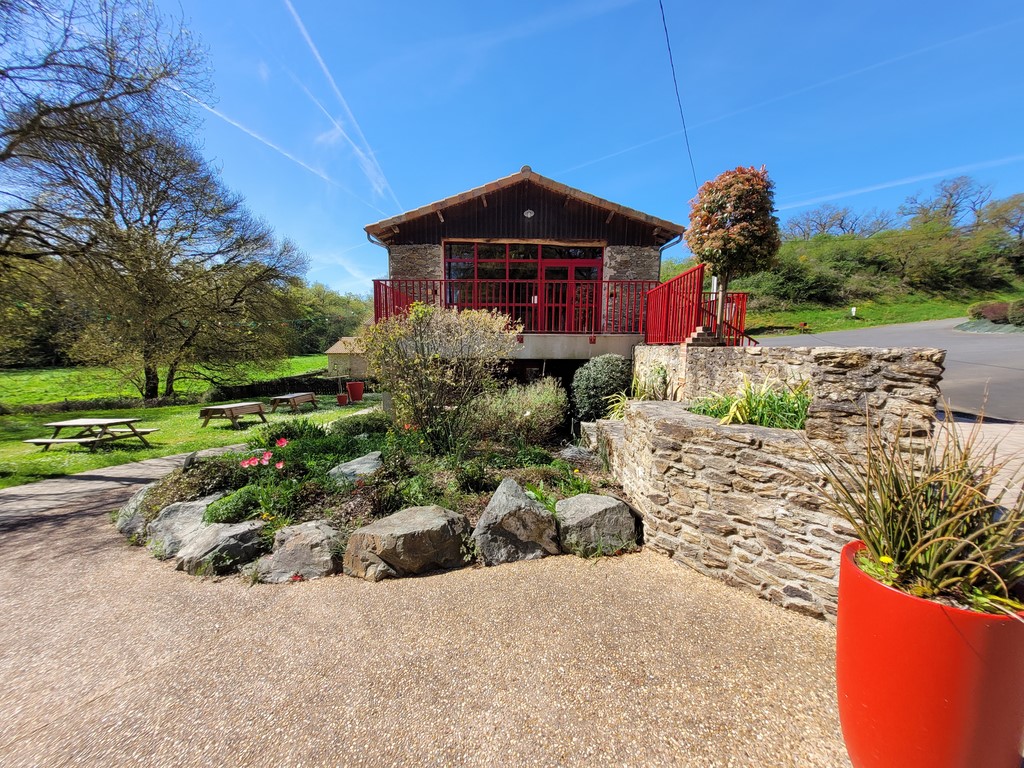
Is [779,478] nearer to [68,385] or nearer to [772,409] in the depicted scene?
[772,409]

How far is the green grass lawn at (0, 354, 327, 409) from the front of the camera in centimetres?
1336

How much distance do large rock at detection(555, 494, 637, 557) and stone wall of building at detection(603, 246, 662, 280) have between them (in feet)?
24.3

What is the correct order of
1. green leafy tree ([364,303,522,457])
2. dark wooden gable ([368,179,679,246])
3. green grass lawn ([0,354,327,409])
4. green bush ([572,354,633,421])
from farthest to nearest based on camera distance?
green grass lawn ([0,354,327,409])
dark wooden gable ([368,179,679,246])
green bush ([572,354,633,421])
green leafy tree ([364,303,522,457])

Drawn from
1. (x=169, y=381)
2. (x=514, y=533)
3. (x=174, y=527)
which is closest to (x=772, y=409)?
(x=514, y=533)

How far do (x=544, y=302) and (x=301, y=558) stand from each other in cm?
627

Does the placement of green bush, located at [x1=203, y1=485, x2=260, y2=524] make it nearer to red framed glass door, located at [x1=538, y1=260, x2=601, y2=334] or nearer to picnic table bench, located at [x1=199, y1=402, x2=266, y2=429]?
red framed glass door, located at [x1=538, y1=260, x2=601, y2=334]

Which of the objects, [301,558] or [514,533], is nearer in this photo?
[301,558]

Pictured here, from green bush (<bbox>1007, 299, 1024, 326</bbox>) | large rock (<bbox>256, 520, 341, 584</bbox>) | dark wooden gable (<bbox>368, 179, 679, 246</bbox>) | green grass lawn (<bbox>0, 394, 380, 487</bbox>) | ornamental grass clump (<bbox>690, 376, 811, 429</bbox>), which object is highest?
dark wooden gable (<bbox>368, 179, 679, 246</bbox>)

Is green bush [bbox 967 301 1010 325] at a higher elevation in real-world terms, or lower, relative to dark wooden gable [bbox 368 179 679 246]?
lower

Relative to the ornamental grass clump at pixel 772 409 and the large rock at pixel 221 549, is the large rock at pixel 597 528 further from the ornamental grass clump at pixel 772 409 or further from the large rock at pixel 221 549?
the large rock at pixel 221 549

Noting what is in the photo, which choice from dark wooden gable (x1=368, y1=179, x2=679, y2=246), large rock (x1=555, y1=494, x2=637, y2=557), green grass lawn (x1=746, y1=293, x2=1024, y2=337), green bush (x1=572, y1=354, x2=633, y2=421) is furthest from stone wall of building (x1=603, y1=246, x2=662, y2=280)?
green grass lawn (x1=746, y1=293, x2=1024, y2=337)

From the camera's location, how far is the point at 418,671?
7.06 ft

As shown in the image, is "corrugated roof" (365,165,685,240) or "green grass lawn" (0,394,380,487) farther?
"corrugated roof" (365,165,685,240)

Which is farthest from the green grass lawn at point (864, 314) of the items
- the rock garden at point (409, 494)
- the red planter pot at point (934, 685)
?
the red planter pot at point (934, 685)
